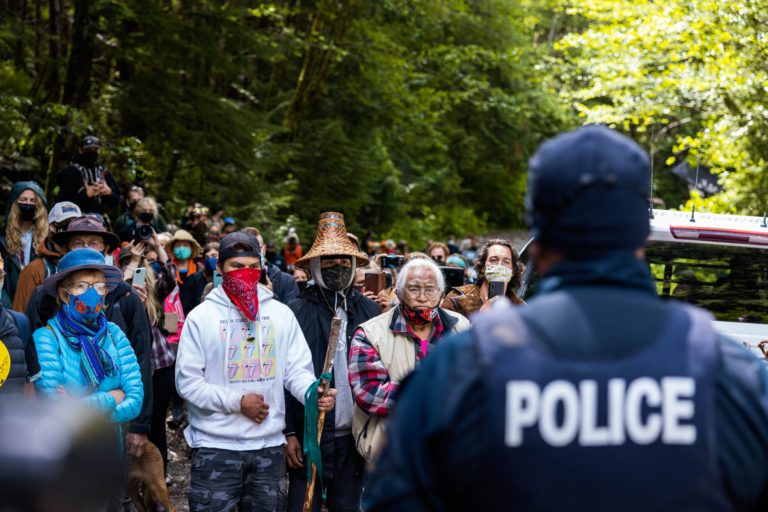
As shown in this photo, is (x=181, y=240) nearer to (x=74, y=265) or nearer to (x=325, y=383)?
(x=74, y=265)

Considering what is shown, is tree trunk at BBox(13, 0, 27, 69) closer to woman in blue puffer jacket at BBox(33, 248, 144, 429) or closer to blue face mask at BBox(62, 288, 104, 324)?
woman in blue puffer jacket at BBox(33, 248, 144, 429)

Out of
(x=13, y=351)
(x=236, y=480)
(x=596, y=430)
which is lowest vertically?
(x=236, y=480)

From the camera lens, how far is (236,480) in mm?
6051

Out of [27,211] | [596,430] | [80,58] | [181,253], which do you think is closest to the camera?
[596,430]

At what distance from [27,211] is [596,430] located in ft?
24.4

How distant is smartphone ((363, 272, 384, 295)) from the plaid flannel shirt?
240 cm

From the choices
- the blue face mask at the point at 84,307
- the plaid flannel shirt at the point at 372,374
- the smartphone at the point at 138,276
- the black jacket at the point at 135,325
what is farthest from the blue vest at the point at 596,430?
the smartphone at the point at 138,276

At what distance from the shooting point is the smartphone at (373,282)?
853 cm

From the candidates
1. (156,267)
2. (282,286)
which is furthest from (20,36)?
(282,286)

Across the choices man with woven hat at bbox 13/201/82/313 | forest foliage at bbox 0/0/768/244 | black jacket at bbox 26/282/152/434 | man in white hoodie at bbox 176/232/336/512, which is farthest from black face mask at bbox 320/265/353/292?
forest foliage at bbox 0/0/768/244

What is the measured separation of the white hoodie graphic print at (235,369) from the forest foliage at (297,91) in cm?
653

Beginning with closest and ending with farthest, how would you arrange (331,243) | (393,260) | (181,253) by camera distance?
(331,243)
(393,260)
(181,253)

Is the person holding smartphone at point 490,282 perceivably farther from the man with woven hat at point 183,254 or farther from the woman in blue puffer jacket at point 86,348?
the man with woven hat at point 183,254

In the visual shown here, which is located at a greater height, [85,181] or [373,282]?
[85,181]
